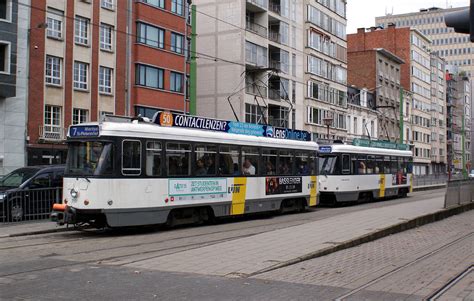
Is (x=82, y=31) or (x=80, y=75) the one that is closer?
(x=80, y=75)

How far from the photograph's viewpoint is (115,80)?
3816cm

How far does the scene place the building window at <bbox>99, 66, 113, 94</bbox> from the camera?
37.4 meters

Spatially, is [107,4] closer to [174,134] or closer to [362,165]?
[362,165]

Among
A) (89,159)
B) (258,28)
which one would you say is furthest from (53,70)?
(258,28)

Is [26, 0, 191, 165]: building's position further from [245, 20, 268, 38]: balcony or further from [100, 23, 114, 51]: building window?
[245, 20, 268, 38]: balcony

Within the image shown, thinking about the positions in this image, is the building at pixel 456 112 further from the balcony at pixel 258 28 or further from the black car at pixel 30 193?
Answer: the black car at pixel 30 193

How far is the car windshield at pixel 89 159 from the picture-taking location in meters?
13.8

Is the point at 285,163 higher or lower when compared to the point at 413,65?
lower

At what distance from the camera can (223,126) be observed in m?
17.8

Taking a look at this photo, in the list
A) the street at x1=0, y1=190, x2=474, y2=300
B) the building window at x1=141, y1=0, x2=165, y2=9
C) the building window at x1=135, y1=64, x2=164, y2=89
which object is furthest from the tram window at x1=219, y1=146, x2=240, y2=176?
the building window at x1=141, y1=0, x2=165, y2=9

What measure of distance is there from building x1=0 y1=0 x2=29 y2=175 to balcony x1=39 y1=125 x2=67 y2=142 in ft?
3.79

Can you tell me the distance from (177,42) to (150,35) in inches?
133

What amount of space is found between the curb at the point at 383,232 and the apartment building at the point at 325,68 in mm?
36579

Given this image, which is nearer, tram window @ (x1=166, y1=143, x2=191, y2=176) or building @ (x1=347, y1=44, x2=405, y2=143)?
tram window @ (x1=166, y1=143, x2=191, y2=176)
